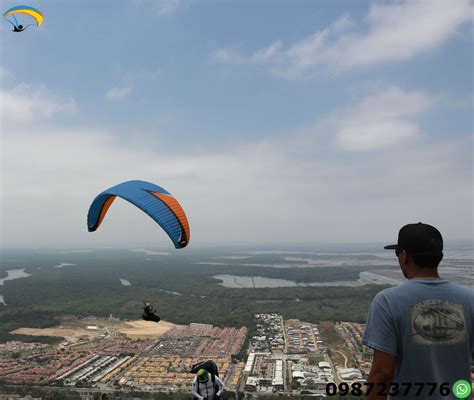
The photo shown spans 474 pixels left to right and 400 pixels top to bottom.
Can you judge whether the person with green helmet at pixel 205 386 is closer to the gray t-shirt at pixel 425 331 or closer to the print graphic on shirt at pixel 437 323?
the gray t-shirt at pixel 425 331

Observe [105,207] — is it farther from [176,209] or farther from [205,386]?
[205,386]

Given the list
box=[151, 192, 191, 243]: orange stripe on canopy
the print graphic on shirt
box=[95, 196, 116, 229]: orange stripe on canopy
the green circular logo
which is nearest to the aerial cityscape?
box=[95, 196, 116, 229]: orange stripe on canopy

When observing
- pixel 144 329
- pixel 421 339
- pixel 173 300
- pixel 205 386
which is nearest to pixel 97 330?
pixel 144 329

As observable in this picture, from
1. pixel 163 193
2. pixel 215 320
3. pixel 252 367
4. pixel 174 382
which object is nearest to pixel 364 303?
pixel 215 320

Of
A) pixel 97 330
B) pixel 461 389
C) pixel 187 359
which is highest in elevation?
pixel 461 389

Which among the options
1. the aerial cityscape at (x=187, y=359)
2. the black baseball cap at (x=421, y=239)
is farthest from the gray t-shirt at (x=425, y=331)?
the aerial cityscape at (x=187, y=359)
